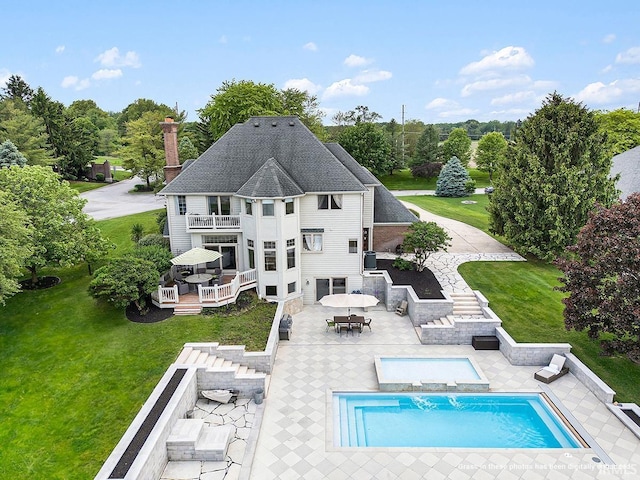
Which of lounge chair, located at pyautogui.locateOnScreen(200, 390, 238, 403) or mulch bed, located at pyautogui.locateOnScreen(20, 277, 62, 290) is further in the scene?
mulch bed, located at pyautogui.locateOnScreen(20, 277, 62, 290)

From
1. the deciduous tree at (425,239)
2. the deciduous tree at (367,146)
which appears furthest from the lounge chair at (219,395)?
the deciduous tree at (367,146)

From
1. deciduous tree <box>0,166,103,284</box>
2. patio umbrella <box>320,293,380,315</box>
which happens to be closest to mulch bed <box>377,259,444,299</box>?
patio umbrella <box>320,293,380,315</box>

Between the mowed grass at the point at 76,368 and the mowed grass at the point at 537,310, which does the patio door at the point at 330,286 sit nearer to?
the mowed grass at the point at 76,368

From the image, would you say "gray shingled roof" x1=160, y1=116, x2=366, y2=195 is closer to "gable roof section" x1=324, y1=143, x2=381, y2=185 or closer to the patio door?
"gable roof section" x1=324, y1=143, x2=381, y2=185

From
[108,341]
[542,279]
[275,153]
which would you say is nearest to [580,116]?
[542,279]

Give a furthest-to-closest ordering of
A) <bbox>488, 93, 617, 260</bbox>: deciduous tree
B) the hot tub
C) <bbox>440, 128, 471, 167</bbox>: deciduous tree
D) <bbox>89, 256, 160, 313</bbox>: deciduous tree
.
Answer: <bbox>440, 128, 471, 167</bbox>: deciduous tree < <bbox>488, 93, 617, 260</bbox>: deciduous tree < <bbox>89, 256, 160, 313</bbox>: deciduous tree < the hot tub

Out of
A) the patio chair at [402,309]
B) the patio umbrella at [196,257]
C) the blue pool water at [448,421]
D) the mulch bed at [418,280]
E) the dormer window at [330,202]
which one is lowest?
the blue pool water at [448,421]
